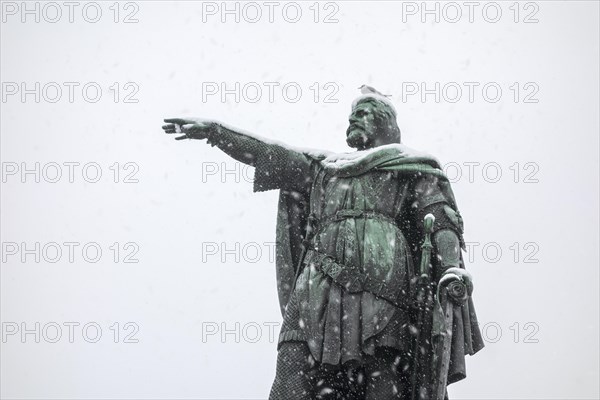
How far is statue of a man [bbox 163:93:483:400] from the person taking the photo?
1264cm

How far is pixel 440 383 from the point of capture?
12430mm

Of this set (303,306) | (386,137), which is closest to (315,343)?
(303,306)

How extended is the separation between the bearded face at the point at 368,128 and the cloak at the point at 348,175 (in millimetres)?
139

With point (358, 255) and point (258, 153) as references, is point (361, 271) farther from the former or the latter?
point (258, 153)

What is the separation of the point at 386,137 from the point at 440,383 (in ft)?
8.08

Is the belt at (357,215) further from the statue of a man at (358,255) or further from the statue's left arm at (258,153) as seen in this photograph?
the statue's left arm at (258,153)

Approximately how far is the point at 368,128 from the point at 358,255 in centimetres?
131

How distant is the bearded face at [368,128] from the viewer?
13.6m

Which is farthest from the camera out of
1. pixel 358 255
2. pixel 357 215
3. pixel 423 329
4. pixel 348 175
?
pixel 348 175

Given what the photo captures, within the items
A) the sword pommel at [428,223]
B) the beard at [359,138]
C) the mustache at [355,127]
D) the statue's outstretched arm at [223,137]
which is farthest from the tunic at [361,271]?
the statue's outstretched arm at [223,137]

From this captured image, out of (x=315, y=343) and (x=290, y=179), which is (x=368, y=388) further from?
(x=290, y=179)

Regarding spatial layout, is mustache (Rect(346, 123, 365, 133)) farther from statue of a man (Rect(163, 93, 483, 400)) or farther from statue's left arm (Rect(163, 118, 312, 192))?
statue's left arm (Rect(163, 118, 312, 192))

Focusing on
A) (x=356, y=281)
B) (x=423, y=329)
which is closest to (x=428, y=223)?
(x=356, y=281)

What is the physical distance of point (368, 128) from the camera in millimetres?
13617
